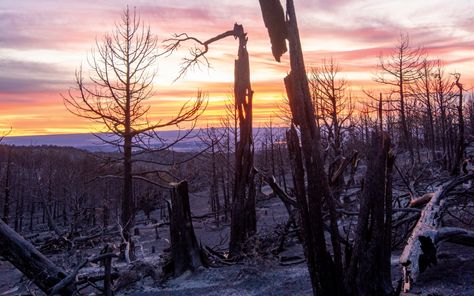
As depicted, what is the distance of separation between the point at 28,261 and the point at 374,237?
3704 millimetres

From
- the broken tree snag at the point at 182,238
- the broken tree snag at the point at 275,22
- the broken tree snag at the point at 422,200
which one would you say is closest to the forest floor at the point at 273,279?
the broken tree snag at the point at 182,238

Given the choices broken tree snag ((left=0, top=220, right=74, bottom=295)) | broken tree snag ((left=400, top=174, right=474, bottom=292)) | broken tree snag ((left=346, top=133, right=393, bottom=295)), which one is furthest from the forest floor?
broken tree snag ((left=346, top=133, right=393, bottom=295))

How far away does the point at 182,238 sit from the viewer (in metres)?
10.0

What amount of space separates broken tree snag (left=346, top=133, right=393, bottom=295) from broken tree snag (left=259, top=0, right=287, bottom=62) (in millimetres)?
1470

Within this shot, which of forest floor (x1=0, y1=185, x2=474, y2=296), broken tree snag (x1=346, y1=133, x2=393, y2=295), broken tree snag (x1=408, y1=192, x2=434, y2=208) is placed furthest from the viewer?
broken tree snag (x1=408, y1=192, x2=434, y2=208)

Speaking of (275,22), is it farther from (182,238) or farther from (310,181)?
(182,238)

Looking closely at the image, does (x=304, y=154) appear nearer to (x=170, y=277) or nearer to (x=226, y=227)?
(x=170, y=277)

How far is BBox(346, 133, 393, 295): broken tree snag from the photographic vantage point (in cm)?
446

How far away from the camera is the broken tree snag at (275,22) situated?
4.93 meters

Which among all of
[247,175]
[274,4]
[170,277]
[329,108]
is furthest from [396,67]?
[274,4]

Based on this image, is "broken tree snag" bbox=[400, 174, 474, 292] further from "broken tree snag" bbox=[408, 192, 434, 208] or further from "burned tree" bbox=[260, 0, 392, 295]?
"broken tree snag" bbox=[408, 192, 434, 208]

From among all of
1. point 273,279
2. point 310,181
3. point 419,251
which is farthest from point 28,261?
point 273,279

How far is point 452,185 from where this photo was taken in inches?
302

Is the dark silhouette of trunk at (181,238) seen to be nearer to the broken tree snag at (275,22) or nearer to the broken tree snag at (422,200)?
the broken tree snag at (422,200)
